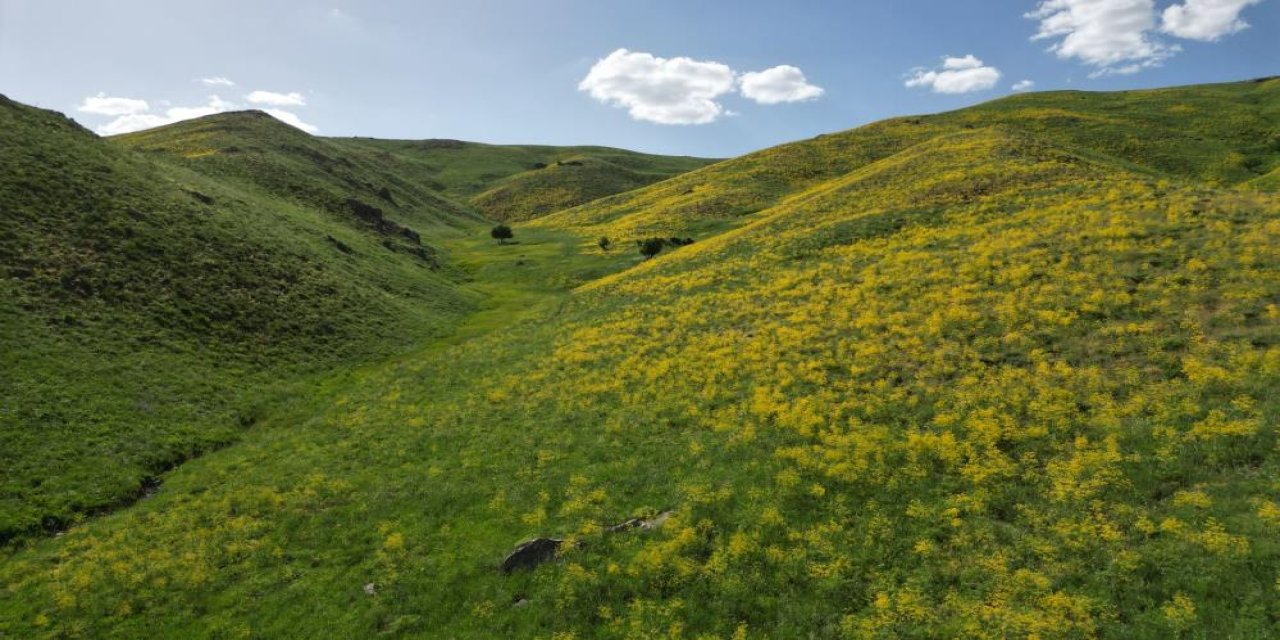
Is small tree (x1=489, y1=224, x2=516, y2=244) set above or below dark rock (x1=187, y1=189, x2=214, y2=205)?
below

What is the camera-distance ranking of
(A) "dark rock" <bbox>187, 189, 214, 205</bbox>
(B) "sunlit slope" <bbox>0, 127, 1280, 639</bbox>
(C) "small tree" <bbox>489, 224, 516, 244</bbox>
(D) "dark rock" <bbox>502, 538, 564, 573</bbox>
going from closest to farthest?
(B) "sunlit slope" <bbox>0, 127, 1280, 639</bbox>, (D) "dark rock" <bbox>502, 538, 564, 573</bbox>, (A) "dark rock" <bbox>187, 189, 214, 205</bbox>, (C) "small tree" <bbox>489, 224, 516, 244</bbox>

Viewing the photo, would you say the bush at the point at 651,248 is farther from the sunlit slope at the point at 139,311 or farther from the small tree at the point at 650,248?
the sunlit slope at the point at 139,311

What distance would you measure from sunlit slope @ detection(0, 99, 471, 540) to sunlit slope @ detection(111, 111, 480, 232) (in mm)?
19276

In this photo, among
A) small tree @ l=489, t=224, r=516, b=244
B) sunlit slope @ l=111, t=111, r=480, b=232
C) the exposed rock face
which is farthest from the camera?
small tree @ l=489, t=224, r=516, b=244

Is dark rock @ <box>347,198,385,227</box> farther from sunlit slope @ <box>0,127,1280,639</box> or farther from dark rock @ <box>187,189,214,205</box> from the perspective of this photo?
sunlit slope @ <box>0,127,1280,639</box>

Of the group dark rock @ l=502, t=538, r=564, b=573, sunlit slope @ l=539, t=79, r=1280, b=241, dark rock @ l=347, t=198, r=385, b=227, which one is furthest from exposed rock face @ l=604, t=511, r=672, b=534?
dark rock @ l=347, t=198, r=385, b=227

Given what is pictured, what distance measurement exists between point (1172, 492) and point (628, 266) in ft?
200

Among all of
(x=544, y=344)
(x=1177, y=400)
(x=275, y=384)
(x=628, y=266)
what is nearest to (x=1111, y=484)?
(x=1177, y=400)

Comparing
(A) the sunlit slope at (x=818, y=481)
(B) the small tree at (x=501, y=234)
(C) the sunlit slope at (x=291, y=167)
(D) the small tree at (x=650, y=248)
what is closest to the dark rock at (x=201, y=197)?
(C) the sunlit slope at (x=291, y=167)

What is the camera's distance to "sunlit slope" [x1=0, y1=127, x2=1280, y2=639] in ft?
57.4

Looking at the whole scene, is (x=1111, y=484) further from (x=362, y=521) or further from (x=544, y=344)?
(x=544, y=344)

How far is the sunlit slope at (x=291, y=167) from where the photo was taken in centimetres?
8956

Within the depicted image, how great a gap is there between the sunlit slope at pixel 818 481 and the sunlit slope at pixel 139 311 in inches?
148

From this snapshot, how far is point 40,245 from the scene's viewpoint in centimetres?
4278
